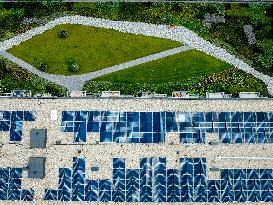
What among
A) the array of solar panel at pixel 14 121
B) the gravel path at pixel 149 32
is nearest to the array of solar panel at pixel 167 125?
the array of solar panel at pixel 14 121

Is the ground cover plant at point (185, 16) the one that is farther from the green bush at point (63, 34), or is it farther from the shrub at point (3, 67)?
the shrub at point (3, 67)

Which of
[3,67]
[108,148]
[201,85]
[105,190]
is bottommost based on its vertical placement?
[105,190]

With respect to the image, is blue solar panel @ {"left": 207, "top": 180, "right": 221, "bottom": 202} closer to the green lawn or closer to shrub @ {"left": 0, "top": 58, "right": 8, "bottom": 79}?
the green lawn

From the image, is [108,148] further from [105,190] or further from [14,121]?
[14,121]

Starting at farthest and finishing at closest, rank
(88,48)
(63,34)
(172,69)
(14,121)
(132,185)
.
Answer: (63,34), (88,48), (172,69), (14,121), (132,185)

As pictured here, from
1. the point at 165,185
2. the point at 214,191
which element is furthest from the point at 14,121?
the point at 214,191

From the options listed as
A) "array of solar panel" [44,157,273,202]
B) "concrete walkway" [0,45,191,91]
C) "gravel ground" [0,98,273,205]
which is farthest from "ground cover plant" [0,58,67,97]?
"array of solar panel" [44,157,273,202]

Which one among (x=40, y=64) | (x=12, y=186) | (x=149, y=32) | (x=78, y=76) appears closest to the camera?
(x=12, y=186)
